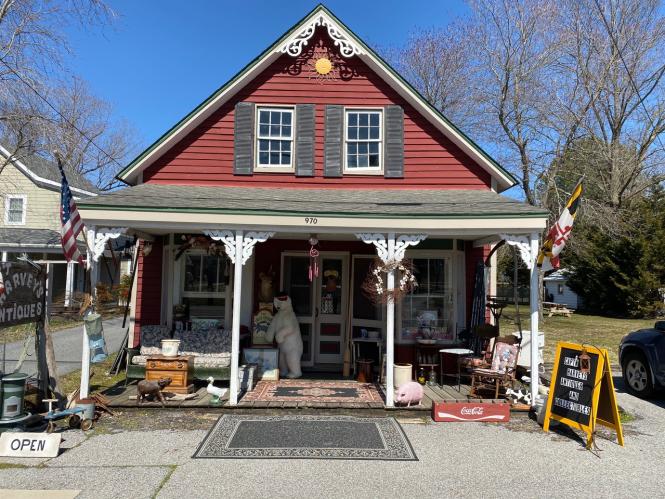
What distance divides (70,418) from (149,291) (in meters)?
4.04

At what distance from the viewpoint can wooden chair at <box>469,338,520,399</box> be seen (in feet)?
26.0

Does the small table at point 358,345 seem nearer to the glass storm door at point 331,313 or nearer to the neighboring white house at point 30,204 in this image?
the glass storm door at point 331,313

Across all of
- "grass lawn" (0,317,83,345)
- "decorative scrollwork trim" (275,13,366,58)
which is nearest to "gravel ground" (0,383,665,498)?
"decorative scrollwork trim" (275,13,366,58)

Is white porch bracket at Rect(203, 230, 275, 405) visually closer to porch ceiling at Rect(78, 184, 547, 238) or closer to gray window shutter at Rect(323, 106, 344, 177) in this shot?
porch ceiling at Rect(78, 184, 547, 238)

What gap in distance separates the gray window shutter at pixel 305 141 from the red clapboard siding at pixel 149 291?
3386 millimetres

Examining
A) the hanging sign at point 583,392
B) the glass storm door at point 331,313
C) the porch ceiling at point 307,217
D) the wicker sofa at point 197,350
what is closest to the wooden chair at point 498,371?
the hanging sign at point 583,392

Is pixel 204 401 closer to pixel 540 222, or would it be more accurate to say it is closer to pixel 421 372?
pixel 421 372

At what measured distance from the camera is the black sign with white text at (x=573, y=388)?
6.36 m

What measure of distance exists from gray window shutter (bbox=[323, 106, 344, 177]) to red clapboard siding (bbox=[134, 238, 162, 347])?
3.90 meters

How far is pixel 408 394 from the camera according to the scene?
750 cm

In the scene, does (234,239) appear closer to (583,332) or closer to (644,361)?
(644,361)

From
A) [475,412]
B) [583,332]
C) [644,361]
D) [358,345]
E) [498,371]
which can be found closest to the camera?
[475,412]

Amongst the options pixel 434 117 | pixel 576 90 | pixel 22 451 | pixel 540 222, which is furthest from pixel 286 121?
pixel 576 90

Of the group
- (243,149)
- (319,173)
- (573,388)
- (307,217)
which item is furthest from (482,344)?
(243,149)
